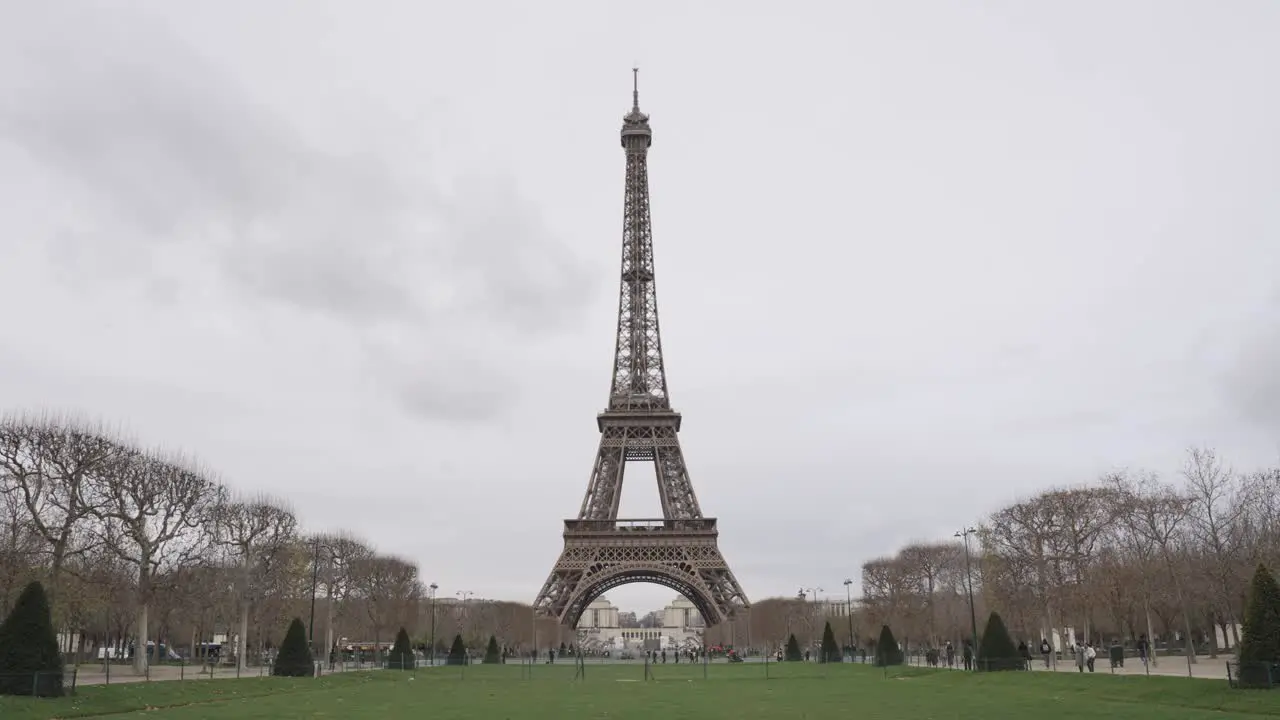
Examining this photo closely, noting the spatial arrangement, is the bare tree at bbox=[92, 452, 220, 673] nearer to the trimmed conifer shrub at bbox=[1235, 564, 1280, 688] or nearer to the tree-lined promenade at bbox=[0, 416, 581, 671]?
the tree-lined promenade at bbox=[0, 416, 581, 671]

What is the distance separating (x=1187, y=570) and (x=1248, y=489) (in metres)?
5.94

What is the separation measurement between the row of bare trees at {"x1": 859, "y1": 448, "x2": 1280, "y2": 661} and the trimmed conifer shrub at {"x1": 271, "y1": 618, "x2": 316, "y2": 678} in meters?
39.1

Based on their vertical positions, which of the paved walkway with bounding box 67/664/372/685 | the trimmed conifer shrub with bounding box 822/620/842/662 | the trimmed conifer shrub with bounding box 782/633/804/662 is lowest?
the trimmed conifer shrub with bounding box 782/633/804/662

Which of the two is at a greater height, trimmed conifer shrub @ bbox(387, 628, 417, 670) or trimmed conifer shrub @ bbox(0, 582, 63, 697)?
trimmed conifer shrub @ bbox(0, 582, 63, 697)

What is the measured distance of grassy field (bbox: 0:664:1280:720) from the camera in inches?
990

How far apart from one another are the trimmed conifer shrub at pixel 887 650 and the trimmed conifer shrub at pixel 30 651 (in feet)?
143

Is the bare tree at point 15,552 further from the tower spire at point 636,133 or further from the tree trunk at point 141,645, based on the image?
the tower spire at point 636,133

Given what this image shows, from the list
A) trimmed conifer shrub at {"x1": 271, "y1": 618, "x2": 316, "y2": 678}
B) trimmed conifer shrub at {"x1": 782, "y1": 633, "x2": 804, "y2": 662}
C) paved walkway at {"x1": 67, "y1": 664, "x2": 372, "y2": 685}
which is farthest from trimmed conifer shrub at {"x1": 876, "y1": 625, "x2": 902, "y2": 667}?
paved walkway at {"x1": 67, "y1": 664, "x2": 372, "y2": 685}

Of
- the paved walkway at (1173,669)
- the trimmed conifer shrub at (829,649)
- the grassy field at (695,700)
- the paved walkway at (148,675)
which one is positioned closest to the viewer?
the grassy field at (695,700)

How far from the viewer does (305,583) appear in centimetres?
7200

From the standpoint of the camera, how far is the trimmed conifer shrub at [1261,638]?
26.7 meters

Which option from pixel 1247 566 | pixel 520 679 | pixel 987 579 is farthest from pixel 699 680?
pixel 987 579

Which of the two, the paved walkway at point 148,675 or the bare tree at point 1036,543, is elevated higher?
the bare tree at point 1036,543

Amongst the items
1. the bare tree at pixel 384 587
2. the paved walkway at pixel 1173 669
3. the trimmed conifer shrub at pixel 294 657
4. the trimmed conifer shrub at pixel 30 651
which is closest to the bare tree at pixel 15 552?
the trimmed conifer shrub at pixel 30 651
